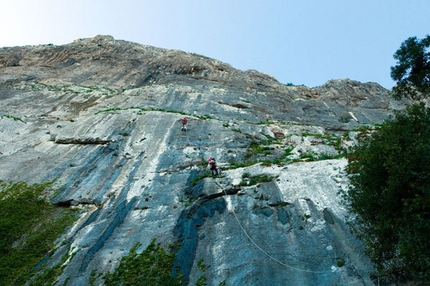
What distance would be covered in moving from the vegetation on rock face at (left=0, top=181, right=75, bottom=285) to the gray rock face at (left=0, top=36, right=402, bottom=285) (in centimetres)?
71

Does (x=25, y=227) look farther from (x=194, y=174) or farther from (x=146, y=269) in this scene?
(x=194, y=174)

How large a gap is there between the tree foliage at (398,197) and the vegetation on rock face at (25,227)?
11.6 meters

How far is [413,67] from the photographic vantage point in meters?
16.6

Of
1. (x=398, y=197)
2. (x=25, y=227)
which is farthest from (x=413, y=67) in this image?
(x=25, y=227)

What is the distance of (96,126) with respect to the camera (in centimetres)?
2450

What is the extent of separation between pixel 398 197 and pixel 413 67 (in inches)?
398

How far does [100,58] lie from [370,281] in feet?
159

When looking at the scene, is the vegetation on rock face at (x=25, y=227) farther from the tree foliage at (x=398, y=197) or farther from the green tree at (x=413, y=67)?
the green tree at (x=413, y=67)

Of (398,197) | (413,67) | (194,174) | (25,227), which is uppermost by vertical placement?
(413,67)

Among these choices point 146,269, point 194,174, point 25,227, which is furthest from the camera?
point 194,174

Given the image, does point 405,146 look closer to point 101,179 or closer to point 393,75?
point 393,75

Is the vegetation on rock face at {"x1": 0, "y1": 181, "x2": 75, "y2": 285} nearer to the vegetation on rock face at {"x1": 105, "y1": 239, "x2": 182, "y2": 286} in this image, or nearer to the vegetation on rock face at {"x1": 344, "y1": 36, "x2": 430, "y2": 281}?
the vegetation on rock face at {"x1": 105, "y1": 239, "x2": 182, "y2": 286}

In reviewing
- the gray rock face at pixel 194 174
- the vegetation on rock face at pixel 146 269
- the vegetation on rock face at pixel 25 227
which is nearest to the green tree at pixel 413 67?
the gray rock face at pixel 194 174

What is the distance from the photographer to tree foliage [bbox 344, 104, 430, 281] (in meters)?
8.18
